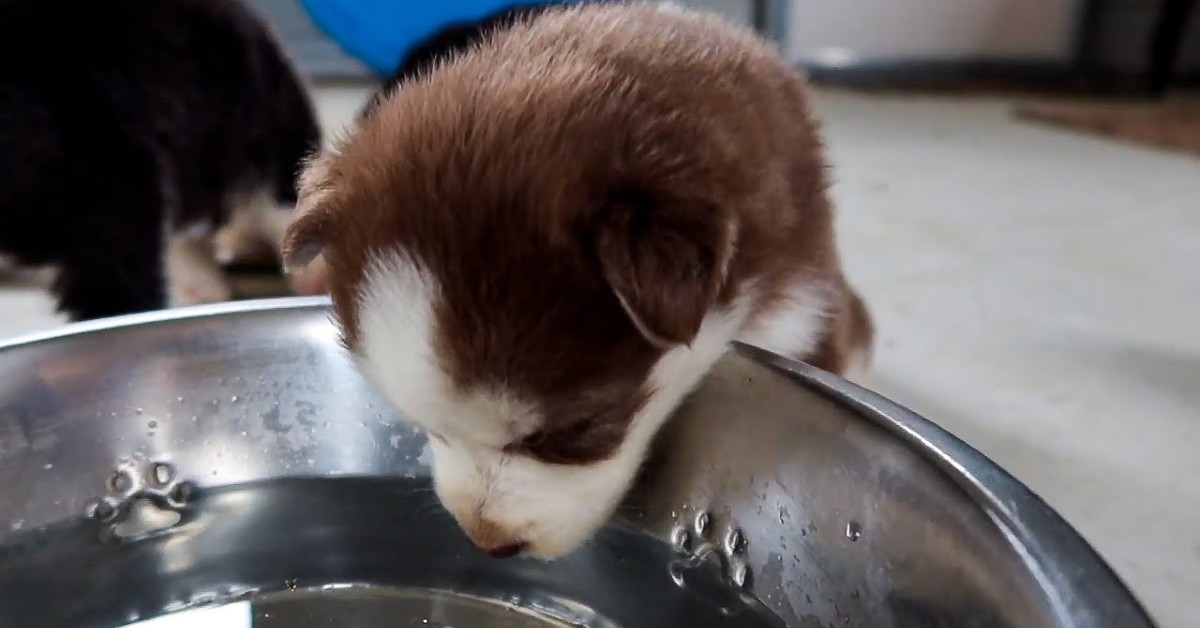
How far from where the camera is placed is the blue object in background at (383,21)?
2.06 metres

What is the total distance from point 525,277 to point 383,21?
1.44 meters

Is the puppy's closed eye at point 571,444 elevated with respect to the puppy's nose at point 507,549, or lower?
elevated

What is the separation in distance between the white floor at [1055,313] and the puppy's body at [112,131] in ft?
1.10

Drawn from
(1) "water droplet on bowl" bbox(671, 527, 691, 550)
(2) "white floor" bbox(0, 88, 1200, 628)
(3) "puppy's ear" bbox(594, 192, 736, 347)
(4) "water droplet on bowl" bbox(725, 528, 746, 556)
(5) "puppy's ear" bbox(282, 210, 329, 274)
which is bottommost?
(2) "white floor" bbox(0, 88, 1200, 628)

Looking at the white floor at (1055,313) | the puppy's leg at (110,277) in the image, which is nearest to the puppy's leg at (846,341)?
the white floor at (1055,313)

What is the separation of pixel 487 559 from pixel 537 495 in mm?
287

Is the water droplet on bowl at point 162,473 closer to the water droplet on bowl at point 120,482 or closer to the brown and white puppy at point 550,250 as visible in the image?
the water droplet on bowl at point 120,482

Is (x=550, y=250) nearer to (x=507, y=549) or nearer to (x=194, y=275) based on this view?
(x=507, y=549)

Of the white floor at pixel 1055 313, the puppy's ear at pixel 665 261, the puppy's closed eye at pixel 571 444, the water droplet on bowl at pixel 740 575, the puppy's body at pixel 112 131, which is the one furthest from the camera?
the puppy's body at pixel 112 131

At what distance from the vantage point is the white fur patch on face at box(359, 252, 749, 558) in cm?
88

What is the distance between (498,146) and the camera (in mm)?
901

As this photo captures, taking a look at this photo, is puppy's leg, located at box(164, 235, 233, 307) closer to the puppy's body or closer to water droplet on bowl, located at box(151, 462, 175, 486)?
the puppy's body

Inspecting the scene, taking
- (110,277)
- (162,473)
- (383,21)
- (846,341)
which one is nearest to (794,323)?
(846,341)

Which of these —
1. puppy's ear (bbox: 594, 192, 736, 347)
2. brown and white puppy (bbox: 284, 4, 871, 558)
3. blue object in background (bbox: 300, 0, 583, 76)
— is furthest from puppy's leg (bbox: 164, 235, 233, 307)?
puppy's ear (bbox: 594, 192, 736, 347)
